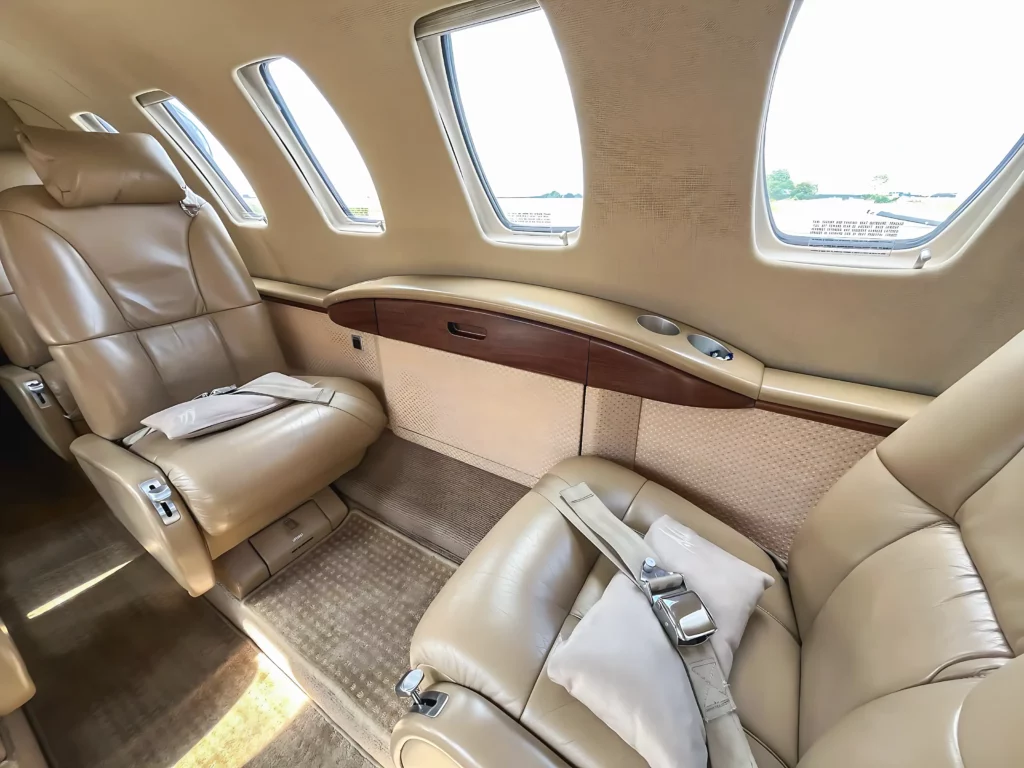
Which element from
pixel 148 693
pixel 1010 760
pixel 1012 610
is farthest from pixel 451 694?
pixel 148 693

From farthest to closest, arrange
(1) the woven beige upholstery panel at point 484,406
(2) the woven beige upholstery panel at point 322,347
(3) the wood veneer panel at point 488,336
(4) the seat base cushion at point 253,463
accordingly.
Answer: (2) the woven beige upholstery panel at point 322,347, (1) the woven beige upholstery panel at point 484,406, (3) the wood veneer panel at point 488,336, (4) the seat base cushion at point 253,463

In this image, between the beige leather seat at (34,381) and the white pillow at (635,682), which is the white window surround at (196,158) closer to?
the beige leather seat at (34,381)

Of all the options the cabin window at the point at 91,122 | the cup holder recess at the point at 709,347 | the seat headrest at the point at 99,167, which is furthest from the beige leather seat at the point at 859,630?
the cabin window at the point at 91,122

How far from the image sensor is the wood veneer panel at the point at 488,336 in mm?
1660

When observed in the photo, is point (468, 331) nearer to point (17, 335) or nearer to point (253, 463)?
point (253, 463)

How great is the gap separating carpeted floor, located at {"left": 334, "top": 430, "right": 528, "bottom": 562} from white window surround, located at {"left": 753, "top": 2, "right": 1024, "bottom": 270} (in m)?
1.53

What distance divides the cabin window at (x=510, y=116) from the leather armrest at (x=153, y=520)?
1653 millimetres

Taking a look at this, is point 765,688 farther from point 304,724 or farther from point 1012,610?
point 304,724

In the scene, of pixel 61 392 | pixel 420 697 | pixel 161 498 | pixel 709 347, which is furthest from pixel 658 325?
pixel 61 392

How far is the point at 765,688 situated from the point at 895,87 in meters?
1.57

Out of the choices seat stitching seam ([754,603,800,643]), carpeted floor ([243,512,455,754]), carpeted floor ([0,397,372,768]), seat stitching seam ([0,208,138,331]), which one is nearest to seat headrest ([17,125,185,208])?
seat stitching seam ([0,208,138,331])

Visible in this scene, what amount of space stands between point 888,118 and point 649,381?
0.97 metres

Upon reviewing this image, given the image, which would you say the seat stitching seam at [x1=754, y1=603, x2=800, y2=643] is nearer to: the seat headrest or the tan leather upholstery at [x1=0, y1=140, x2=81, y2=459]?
the seat headrest

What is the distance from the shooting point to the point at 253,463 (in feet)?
5.38
